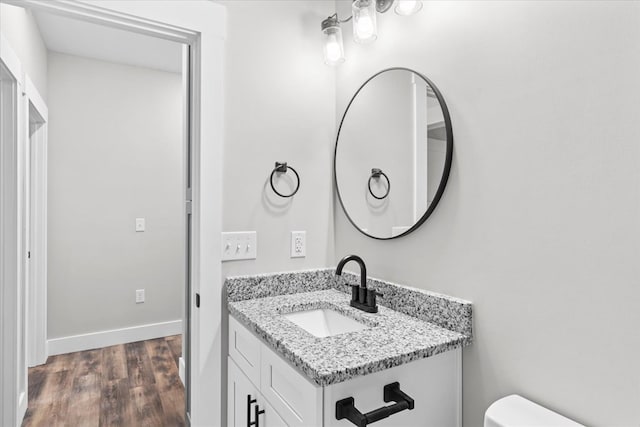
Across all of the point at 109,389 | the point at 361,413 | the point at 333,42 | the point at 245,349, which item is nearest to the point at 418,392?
the point at 361,413

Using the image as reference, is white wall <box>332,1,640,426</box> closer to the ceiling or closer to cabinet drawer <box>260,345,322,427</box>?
cabinet drawer <box>260,345,322,427</box>

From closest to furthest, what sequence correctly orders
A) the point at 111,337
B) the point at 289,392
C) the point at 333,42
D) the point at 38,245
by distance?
1. the point at 289,392
2. the point at 333,42
3. the point at 38,245
4. the point at 111,337

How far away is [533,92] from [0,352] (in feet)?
8.53

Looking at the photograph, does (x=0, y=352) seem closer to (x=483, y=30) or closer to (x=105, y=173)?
(x=105, y=173)

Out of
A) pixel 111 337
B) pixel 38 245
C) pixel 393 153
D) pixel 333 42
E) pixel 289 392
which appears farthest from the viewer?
pixel 111 337

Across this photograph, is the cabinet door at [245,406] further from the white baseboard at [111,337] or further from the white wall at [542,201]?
the white baseboard at [111,337]

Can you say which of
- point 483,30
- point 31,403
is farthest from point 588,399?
point 31,403

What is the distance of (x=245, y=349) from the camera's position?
1307 millimetres

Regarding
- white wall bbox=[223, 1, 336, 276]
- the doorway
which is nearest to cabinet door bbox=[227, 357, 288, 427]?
white wall bbox=[223, 1, 336, 276]

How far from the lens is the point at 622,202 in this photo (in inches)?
31.4

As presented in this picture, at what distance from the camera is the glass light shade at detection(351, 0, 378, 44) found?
1362 mm

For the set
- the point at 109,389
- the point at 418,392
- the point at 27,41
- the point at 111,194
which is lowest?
the point at 109,389

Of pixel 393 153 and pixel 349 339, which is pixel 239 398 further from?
pixel 393 153

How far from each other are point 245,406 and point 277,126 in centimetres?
111
